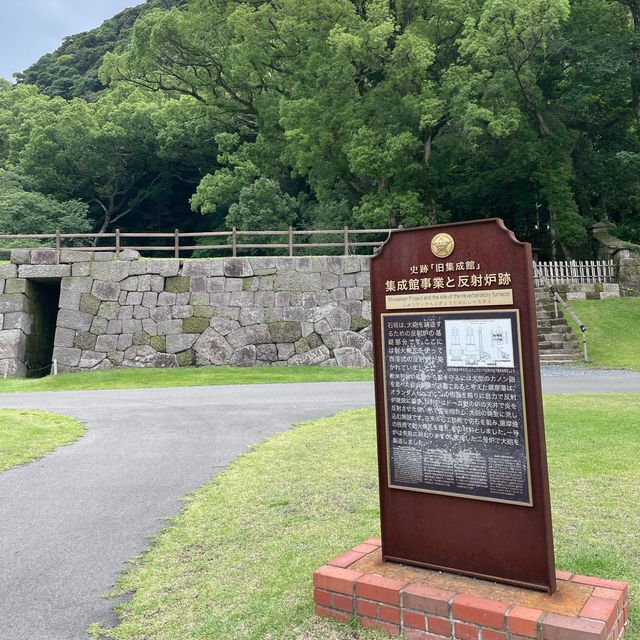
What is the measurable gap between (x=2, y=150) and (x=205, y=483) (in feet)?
109

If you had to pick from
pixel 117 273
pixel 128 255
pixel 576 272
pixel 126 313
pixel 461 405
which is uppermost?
pixel 128 255

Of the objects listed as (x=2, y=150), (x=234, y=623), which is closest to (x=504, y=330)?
(x=234, y=623)

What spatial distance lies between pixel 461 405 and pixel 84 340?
52.6 feet

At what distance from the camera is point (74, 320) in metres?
17.0

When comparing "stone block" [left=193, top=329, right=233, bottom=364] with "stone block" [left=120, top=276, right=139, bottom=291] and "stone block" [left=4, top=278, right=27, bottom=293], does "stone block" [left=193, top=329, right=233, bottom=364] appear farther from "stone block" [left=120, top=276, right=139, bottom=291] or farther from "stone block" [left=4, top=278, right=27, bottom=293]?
"stone block" [left=4, top=278, right=27, bottom=293]

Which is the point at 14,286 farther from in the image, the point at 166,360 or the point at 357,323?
the point at 357,323

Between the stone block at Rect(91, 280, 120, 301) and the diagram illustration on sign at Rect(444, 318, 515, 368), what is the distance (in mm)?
15674

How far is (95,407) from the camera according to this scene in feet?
34.5

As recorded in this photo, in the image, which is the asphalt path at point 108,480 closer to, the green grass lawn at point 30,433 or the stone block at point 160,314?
the green grass lawn at point 30,433

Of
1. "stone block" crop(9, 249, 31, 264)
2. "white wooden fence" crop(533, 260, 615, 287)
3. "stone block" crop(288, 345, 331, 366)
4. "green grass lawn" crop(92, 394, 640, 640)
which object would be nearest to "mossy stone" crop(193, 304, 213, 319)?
"stone block" crop(288, 345, 331, 366)

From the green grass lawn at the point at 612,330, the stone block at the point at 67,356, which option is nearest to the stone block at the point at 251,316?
the stone block at the point at 67,356

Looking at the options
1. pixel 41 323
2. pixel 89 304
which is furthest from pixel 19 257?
pixel 89 304

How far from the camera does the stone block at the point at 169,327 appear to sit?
17109 millimetres

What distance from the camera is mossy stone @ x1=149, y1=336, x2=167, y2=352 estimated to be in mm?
17062
